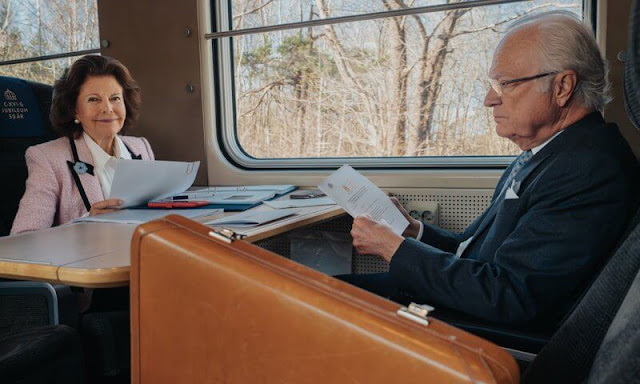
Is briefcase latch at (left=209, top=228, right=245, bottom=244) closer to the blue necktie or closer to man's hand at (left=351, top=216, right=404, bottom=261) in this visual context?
man's hand at (left=351, top=216, right=404, bottom=261)

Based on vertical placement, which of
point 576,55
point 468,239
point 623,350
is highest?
point 576,55

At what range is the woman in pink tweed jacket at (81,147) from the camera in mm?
2057

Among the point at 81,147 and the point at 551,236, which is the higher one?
the point at 81,147

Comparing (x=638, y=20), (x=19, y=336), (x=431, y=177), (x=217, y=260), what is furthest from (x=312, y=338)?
Answer: (x=431, y=177)

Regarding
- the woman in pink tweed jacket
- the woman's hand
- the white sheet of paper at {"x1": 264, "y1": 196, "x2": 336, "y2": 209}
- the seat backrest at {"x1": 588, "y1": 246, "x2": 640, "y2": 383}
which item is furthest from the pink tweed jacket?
the seat backrest at {"x1": 588, "y1": 246, "x2": 640, "y2": 383}

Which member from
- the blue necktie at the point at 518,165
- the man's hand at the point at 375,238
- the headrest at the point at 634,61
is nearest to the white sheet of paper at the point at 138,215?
the man's hand at the point at 375,238

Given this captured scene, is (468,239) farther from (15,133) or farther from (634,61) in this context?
(15,133)

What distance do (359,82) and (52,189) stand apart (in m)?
1.40

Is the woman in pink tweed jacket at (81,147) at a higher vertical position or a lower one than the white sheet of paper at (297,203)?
higher

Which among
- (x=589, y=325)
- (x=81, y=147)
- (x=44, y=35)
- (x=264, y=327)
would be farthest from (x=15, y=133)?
(x=589, y=325)

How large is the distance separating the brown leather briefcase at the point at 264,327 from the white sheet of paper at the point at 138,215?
0.65 m

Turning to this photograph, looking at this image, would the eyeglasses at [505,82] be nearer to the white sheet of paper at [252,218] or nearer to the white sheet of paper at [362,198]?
the white sheet of paper at [362,198]

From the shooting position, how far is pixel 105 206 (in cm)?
186

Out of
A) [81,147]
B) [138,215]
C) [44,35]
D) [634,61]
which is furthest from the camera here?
[44,35]
